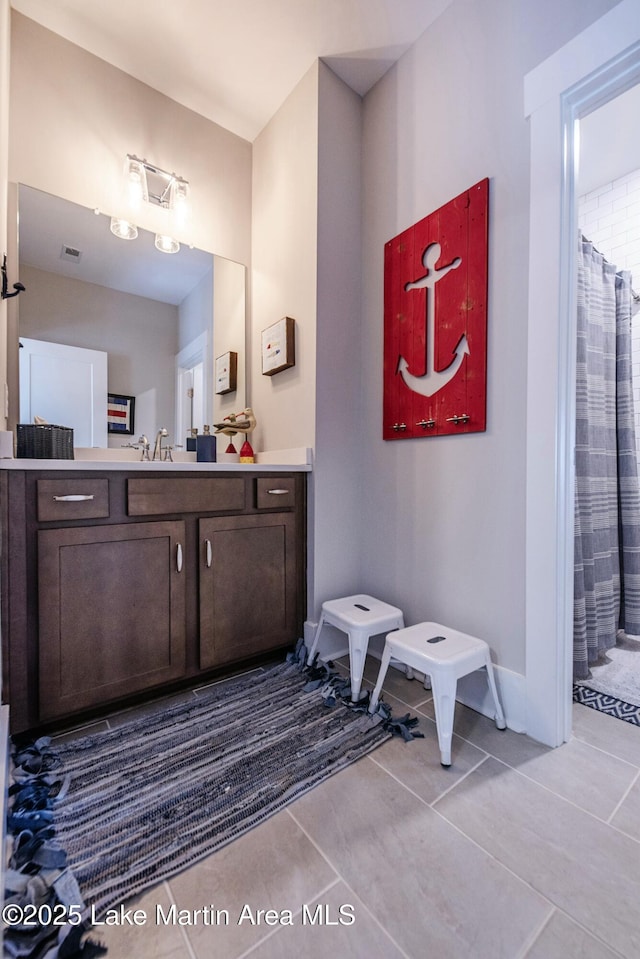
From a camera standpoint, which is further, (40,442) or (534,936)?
(40,442)

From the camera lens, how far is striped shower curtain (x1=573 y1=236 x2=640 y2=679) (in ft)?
5.90

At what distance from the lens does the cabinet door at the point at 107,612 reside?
4.26 ft

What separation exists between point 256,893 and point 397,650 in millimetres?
719

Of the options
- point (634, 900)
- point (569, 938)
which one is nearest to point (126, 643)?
point (569, 938)

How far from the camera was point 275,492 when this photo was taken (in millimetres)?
1811

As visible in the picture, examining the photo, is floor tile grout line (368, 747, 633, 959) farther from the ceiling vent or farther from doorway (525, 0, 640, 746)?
the ceiling vent

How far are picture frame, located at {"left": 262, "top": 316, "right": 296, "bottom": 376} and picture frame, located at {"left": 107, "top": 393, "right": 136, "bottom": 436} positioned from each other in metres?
0.68

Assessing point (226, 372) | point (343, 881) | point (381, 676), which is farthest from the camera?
point (226, 372)

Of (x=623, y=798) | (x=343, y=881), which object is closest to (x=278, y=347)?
(x=343, y=881)

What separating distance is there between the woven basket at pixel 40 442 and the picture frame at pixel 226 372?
87 cm

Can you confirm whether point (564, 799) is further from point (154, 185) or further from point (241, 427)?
point (154, 185)

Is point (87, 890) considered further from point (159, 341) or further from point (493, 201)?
point (493, 201)

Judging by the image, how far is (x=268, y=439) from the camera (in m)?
2.22

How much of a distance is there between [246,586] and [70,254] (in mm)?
1632
